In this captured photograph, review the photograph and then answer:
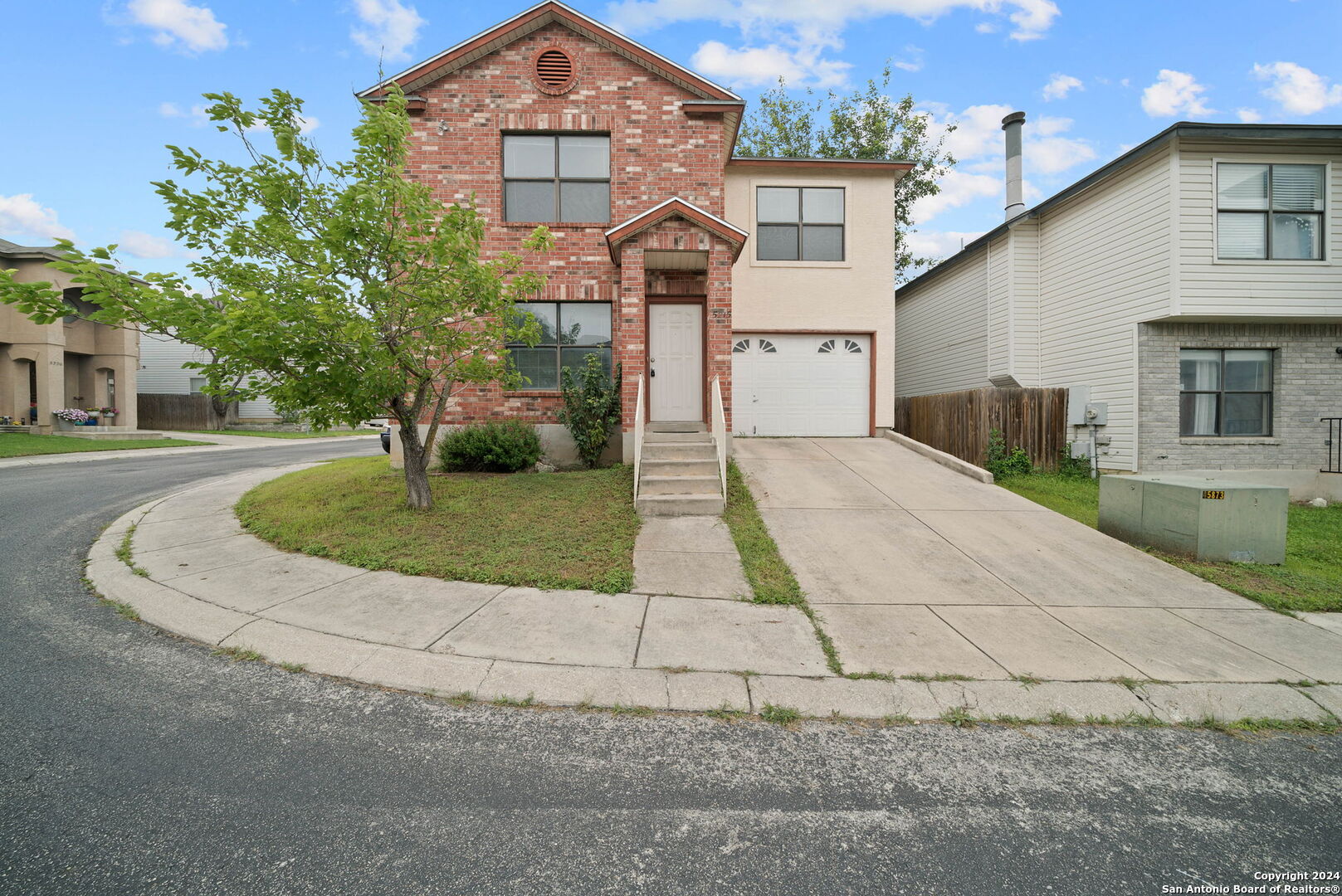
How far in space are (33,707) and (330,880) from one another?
107 inches

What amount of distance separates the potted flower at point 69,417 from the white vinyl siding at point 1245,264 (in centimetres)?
3433

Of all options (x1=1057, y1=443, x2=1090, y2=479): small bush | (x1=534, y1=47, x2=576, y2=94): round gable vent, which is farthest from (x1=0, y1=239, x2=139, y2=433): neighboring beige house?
(x1=1057, y1=443, x2=1090, y2=479): small bush

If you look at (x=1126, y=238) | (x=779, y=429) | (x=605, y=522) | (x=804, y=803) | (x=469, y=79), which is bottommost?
(x=804, y=803)

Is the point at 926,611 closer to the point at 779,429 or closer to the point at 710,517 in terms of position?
the point at 710,517

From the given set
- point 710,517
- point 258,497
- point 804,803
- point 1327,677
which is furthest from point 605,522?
point 1327,677

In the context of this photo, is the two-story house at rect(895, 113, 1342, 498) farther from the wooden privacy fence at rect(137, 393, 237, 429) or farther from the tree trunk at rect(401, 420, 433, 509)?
the wooden privacy fence at rect(137, 393, 237, 429)

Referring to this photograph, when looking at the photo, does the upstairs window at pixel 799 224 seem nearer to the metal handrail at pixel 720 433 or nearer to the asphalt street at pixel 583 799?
the metal handrail at pixel 720 433

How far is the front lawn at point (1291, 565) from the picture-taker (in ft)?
18.4

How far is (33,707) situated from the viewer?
3447 mm

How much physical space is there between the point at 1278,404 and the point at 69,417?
36395mm

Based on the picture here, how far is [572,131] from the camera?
1162cm

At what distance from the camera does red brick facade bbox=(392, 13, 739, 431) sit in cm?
1152

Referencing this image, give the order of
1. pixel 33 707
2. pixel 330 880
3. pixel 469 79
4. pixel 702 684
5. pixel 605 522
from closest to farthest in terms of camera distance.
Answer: pixel 330 880
pixel 33 707
pixel 702 684
pixel 605 522
pixel 469 79

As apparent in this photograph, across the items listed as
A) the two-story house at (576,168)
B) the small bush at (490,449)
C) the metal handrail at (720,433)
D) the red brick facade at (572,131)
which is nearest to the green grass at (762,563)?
the metal handrail at (720,433)
